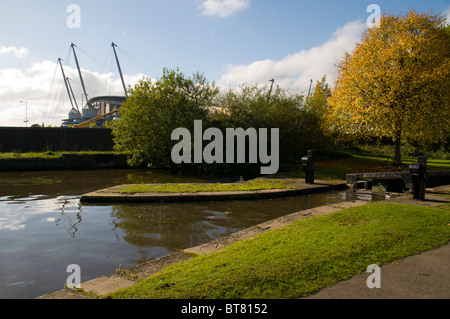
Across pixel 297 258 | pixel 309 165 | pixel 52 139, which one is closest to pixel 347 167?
pixel 309 165

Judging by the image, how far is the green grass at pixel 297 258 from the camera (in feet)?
10.2

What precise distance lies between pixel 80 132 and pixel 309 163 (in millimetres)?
19365

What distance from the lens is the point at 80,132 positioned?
79.8ft

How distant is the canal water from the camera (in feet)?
13.9

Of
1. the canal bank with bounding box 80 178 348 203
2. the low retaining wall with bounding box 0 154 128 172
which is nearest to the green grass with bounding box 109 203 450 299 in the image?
the canal bank with bounding box 80 178 348 203

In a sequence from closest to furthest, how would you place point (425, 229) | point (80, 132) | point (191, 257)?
1. point (191, 257)
2. point (425, 229)
3. point (80, 132)

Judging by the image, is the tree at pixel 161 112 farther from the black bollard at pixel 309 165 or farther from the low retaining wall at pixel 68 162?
the black bollard at pixel 309 165

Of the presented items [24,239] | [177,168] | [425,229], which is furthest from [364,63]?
[24,239]

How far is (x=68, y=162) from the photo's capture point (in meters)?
18.9

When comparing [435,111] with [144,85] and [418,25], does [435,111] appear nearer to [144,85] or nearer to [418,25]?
[418,25]

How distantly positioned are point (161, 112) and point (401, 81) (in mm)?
12763

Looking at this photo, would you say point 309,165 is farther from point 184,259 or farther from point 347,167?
point 184,259

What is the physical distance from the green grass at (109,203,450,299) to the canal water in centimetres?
126
